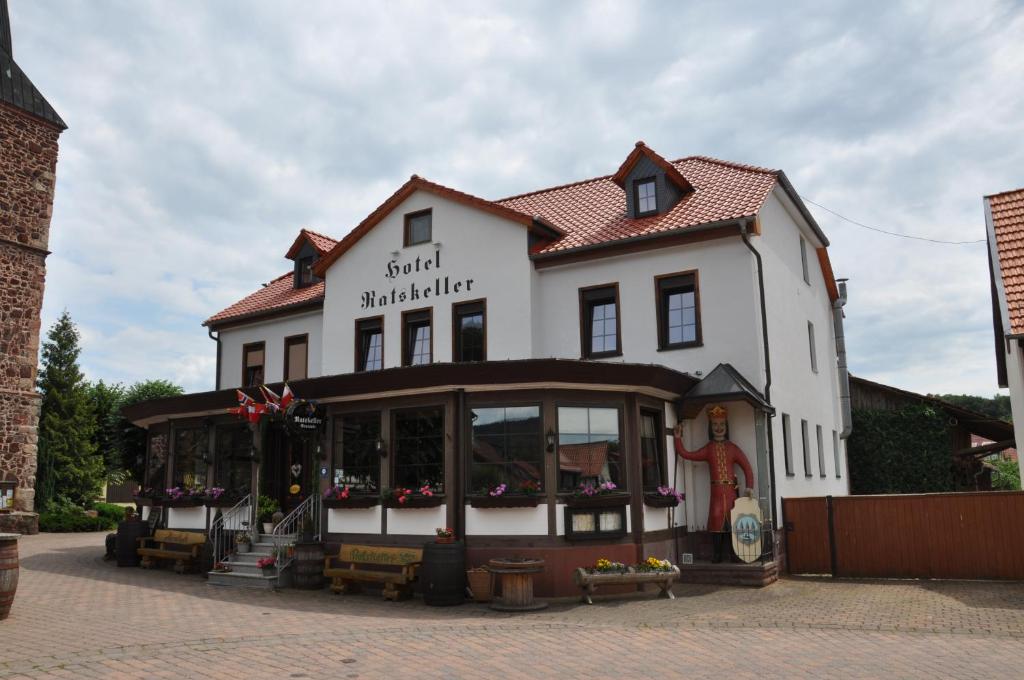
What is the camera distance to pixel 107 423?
117 ft

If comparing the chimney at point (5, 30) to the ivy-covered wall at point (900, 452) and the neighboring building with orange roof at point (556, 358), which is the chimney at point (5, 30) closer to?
the neighboring building with orange roof at point (556, 358)

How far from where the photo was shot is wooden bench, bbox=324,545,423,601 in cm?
1323

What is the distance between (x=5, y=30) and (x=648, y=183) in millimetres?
23151

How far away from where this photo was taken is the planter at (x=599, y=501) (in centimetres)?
1327

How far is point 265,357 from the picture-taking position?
75.6ft

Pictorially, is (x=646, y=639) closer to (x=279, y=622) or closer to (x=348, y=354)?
(x=279, y=622)

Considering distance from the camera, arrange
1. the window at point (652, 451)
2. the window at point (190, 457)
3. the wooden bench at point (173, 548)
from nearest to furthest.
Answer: the window at point (652, 451) < the wooden bench at point (173, 548) < the window at point (190, 457)

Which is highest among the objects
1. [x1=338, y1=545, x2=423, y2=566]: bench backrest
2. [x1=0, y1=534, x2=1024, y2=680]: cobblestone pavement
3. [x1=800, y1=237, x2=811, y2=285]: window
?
[x1=800, y1=237, x2=811, y2=285]: window

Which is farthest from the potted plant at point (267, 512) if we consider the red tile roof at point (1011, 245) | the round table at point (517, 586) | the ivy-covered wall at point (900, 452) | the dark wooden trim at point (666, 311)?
the ivy-covered wall at point (900, 452)

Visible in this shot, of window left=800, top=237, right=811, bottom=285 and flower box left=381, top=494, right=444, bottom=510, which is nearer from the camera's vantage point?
flower box left=381, top=494, right=444, bottom=510

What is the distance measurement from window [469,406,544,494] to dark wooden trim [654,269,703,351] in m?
4.10

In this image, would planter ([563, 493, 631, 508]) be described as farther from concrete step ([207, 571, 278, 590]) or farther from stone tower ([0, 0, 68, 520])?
stone tower ([0, 0, 68, 520])

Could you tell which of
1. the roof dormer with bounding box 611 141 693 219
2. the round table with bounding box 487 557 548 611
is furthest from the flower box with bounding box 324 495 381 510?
the roof dormer with bounding box 611 141 693 219

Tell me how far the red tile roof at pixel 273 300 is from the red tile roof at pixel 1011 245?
15544mm
